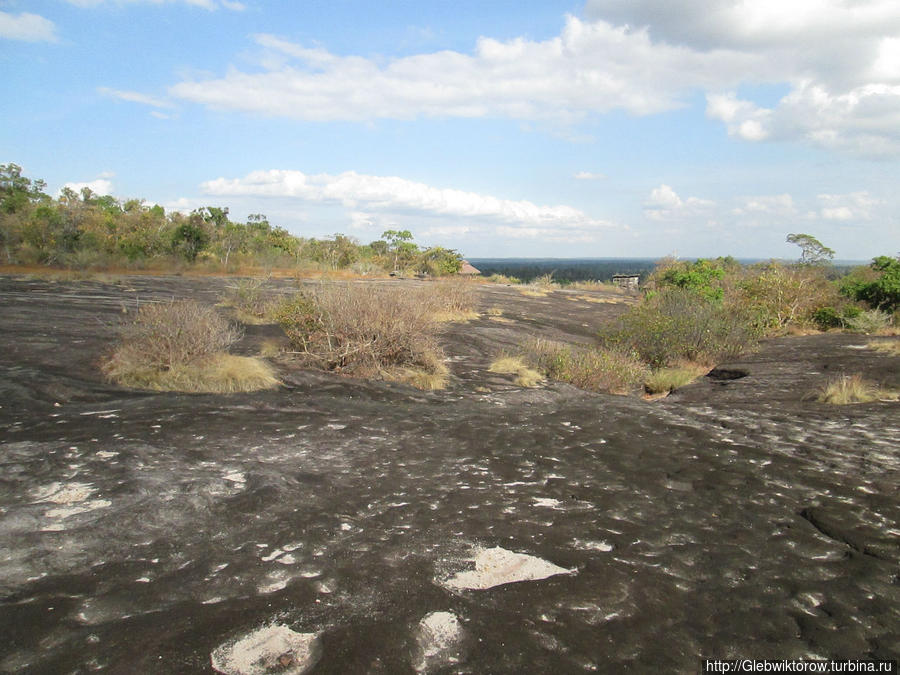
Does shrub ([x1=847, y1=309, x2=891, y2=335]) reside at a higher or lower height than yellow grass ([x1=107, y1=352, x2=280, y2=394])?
higher

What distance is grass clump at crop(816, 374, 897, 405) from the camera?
859 cm

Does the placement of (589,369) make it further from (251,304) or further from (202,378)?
(251,304)

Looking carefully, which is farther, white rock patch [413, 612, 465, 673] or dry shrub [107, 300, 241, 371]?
dry shrub [107, 300, 241, 371]

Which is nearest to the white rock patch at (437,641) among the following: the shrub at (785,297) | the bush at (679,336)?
the bush at (679,336)

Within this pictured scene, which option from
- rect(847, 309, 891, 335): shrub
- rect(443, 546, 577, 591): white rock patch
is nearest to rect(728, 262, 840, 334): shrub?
rect(847, 309, 891, 335): shrub

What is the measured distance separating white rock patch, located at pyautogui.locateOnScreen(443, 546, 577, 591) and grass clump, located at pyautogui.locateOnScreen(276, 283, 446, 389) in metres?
6.69

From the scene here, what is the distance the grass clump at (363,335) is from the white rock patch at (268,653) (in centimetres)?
756

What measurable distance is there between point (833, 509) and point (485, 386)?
6779 mm

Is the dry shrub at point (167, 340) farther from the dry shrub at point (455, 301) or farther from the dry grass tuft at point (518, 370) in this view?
the dry shrub at point (455, 301)

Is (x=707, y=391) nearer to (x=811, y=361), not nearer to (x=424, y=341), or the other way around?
(x=811, y=361)

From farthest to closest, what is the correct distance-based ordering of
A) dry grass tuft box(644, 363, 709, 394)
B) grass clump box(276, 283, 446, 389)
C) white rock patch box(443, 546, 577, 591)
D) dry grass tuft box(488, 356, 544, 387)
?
dry grass tuft box(644, 363, 709, 394) < dry grass tuft box(488, 356, 544, 387) < grass clump box(276, 283, 446, 389) < white rock patch box(443, 546, 577, 591)

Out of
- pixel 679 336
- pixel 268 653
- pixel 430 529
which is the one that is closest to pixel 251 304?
pixel 679 336

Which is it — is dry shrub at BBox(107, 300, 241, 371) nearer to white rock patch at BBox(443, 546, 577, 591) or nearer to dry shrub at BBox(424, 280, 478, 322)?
white rock patch at BBox(443, 546, 577, 591)

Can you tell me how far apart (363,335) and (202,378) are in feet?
10.4
